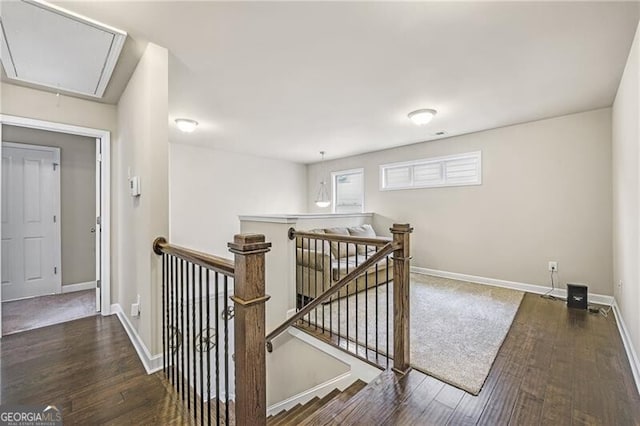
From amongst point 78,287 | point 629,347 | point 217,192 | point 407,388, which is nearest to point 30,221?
point 78,287

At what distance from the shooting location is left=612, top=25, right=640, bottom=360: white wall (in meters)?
2.01

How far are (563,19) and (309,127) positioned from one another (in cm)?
296

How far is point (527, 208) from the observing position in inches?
154

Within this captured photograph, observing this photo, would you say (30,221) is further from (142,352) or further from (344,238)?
(344,238)

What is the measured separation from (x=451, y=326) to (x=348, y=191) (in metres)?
4.08

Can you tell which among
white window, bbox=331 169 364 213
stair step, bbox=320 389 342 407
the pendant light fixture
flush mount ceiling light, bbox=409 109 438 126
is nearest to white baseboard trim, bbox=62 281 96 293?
stair step, bbox=320 389 342 407

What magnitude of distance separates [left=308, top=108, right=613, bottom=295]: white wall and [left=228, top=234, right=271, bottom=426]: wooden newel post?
4.25 metres

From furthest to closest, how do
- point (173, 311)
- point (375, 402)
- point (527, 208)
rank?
point (527, 208)
point (173, 311)
point (375, 402)

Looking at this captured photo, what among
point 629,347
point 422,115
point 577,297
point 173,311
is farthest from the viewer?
point 422,115

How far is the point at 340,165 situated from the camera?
644cm

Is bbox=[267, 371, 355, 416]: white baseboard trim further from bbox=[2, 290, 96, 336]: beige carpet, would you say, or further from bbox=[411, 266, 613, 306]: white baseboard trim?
bbox=[411, 266, 613, 306]: white baseboard trim

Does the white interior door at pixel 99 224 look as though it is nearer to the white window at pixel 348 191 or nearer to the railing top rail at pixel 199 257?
the railing top rail at pixel 199 257

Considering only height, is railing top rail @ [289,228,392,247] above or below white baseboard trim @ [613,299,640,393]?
above

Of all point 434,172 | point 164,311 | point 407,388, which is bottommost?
point 407,388
